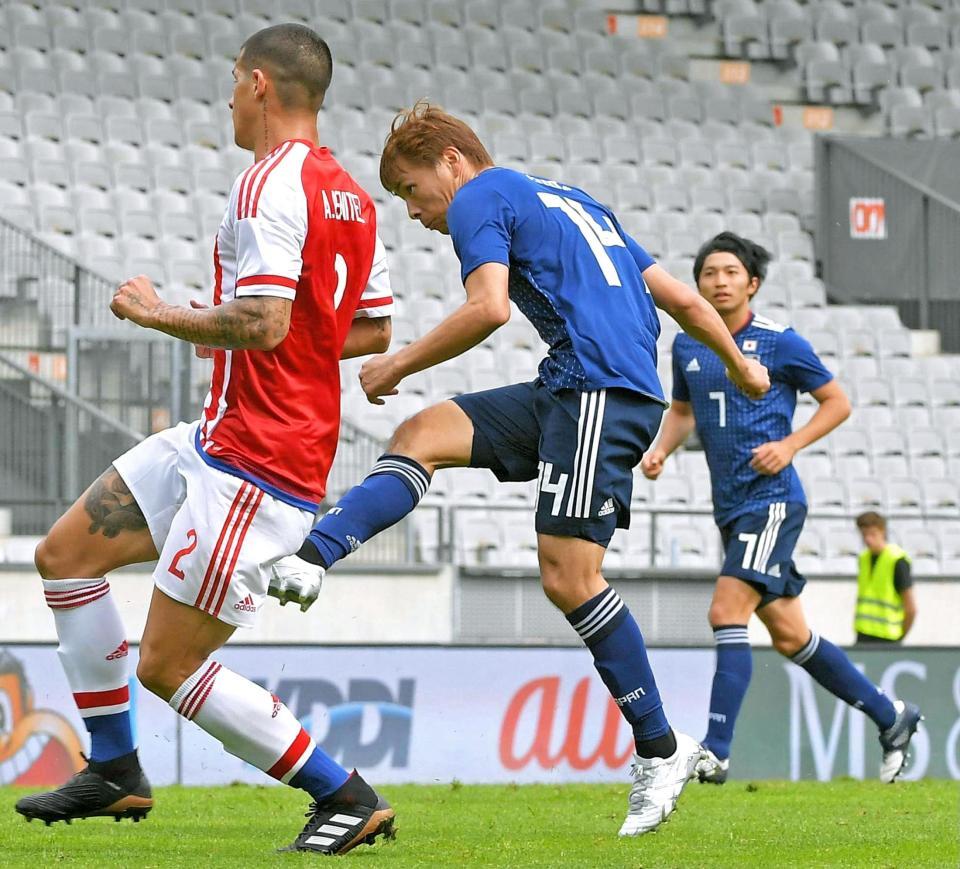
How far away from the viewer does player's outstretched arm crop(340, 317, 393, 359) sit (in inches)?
187

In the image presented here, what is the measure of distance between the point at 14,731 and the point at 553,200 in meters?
4.58

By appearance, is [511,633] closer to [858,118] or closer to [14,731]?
[14,731]

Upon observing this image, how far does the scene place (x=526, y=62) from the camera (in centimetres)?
1841

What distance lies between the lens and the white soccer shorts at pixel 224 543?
4.14 metres

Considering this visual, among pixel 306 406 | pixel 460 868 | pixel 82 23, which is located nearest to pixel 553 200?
pixel 306 406

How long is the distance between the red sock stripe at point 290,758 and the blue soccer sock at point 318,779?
3 centimetres

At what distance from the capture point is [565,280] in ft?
15.6

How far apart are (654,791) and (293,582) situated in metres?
1.27

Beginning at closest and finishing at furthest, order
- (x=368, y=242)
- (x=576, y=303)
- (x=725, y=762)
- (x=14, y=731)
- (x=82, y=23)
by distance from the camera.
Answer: (x=368, y=242), (x=576, y=303), (x=725, y=762), (x=14, y=731), (x=82, y=23)

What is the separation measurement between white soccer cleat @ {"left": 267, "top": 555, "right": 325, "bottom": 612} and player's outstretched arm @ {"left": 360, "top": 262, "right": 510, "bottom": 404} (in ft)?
1.72

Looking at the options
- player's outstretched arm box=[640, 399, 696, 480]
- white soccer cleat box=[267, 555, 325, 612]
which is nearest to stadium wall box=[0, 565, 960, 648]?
player's outstretched arm box=[640, 399, 696, 480]

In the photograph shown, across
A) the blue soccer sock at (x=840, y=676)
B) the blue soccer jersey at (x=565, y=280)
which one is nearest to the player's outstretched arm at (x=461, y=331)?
the blue soccer jersey at (x=565, y=280)

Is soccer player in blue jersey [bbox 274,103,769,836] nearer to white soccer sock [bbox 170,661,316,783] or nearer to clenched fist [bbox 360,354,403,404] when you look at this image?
clenched fist [bbox 360,354,403,404]

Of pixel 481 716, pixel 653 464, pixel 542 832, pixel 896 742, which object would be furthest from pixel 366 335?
pixel 481 716
